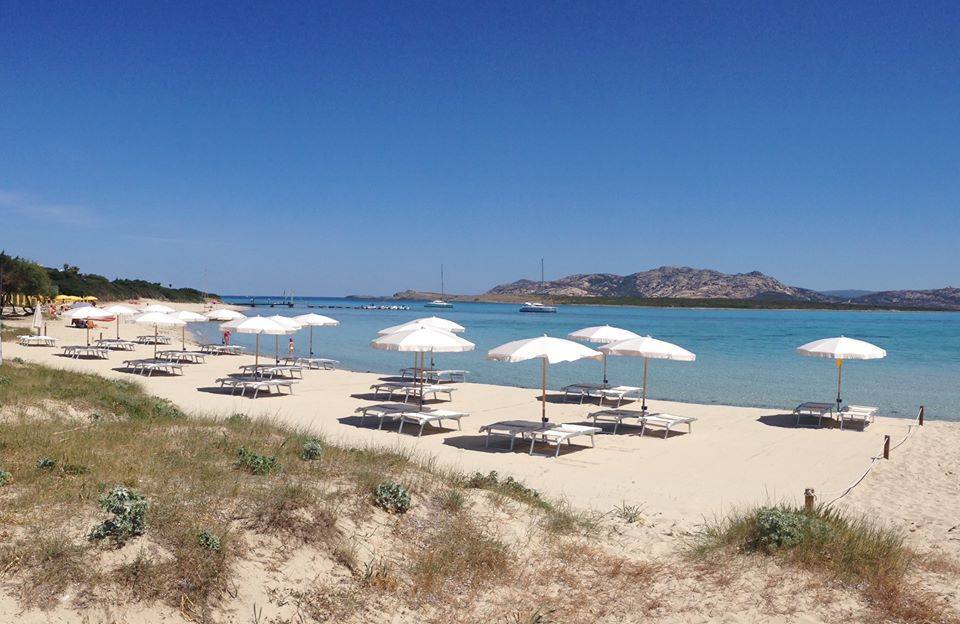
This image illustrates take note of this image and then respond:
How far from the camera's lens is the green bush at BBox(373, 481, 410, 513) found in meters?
6.61

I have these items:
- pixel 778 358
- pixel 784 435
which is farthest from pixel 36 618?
pixel 778 358

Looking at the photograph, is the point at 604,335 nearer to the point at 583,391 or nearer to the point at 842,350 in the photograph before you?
the point at 583,391

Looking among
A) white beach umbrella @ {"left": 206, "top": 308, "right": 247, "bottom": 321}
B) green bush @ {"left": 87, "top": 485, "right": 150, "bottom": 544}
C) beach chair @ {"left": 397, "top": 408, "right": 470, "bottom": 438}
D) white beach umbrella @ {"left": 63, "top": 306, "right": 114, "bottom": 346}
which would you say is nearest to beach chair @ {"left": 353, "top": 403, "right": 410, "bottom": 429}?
beach chair @ {"left": 397, "top": 408, "right": 470, "bottom": 438}

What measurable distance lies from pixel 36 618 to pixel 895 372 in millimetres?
31519

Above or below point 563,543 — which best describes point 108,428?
above

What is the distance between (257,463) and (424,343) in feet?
20.3

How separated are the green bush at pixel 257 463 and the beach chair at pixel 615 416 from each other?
8.10m

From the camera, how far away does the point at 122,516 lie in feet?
17.4

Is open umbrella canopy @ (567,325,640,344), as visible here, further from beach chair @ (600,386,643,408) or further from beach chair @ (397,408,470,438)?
beach chair @ (397,408,470,438)

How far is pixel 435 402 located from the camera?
58.2ft

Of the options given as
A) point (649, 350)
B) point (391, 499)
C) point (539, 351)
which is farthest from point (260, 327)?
point (391, 499)

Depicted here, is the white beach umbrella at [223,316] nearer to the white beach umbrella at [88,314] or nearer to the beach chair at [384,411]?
the white beach umbrella at [88,314]

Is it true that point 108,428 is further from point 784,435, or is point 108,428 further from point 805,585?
point 784,435

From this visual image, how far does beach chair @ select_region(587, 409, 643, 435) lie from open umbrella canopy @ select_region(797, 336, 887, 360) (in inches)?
161
